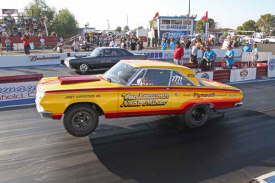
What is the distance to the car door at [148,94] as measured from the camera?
590 centimetres

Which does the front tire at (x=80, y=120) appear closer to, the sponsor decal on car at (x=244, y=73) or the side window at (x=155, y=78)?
the side window at (x=155, y=78)

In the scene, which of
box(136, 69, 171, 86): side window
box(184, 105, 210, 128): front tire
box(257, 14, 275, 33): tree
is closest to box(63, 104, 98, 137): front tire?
box(136, 69, 171, 86): side window

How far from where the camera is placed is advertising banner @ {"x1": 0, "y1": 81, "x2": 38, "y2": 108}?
29.0ft

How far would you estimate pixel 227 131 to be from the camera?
6.58 m

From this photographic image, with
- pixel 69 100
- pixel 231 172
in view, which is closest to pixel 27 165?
pixel 69 100

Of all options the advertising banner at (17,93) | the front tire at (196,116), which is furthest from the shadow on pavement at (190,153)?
the advertising banner at (17,93)

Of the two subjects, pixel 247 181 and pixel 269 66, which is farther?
pixel 269 66

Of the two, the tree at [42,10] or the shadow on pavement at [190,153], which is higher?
the tree at [42,10]

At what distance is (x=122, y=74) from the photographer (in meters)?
6.18

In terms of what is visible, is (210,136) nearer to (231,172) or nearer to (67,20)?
(231,172)

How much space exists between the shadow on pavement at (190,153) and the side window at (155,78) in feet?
4.15

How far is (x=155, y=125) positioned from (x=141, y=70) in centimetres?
166

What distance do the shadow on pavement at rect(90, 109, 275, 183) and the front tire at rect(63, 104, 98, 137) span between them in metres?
0.33

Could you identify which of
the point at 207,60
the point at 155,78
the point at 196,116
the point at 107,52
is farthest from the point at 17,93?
the point at 207,60
